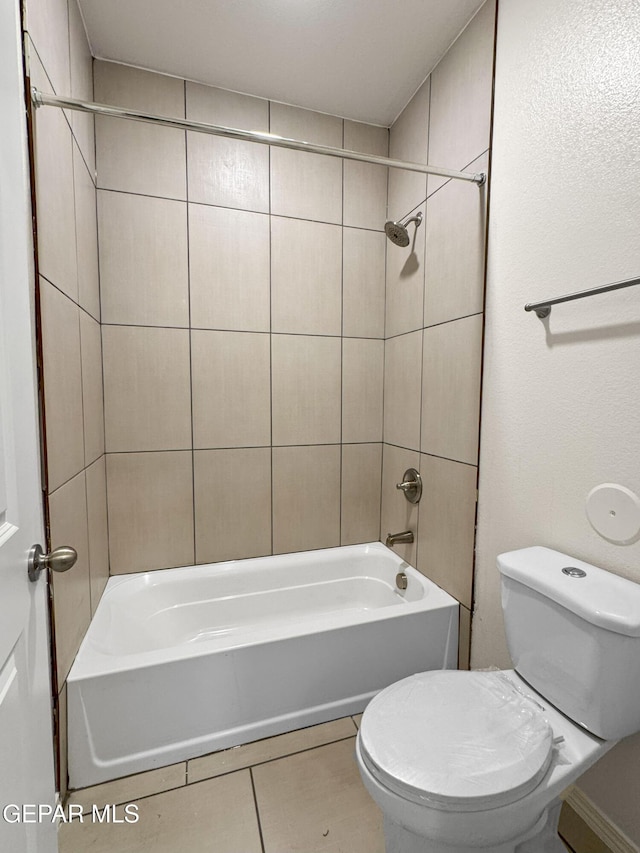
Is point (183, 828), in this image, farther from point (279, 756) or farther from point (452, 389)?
point (452, 389)

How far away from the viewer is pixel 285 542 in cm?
201

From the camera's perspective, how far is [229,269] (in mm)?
1800

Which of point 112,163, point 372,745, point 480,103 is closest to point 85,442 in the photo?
point 112,163

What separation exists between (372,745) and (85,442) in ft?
4.11

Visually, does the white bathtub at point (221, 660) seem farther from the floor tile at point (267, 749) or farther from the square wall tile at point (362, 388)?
the square wall tile at point (362, 388)

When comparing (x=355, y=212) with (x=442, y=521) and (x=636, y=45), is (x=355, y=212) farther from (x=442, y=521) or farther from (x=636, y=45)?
(x=442, y=521)

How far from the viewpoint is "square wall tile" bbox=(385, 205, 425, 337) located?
5.75 ft

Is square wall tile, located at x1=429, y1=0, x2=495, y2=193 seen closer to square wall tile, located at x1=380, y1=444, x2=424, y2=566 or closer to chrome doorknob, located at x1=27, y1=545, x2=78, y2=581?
square wall tile, located at x1=380, y1=444, x2=424, y2=566

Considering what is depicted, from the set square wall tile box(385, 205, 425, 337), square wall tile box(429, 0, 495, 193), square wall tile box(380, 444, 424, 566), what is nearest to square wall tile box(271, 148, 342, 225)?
square wall tile box(385, 205, 425, 337)

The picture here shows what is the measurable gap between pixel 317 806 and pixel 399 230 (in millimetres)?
2006

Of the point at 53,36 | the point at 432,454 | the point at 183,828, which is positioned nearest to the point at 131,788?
the point at 183,828

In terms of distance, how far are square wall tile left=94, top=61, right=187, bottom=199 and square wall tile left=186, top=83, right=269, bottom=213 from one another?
0.17 feet

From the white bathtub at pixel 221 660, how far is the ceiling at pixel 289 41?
2126 millimetres

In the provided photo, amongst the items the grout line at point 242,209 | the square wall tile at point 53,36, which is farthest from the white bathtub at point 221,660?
the square wall tile at point 53,36
